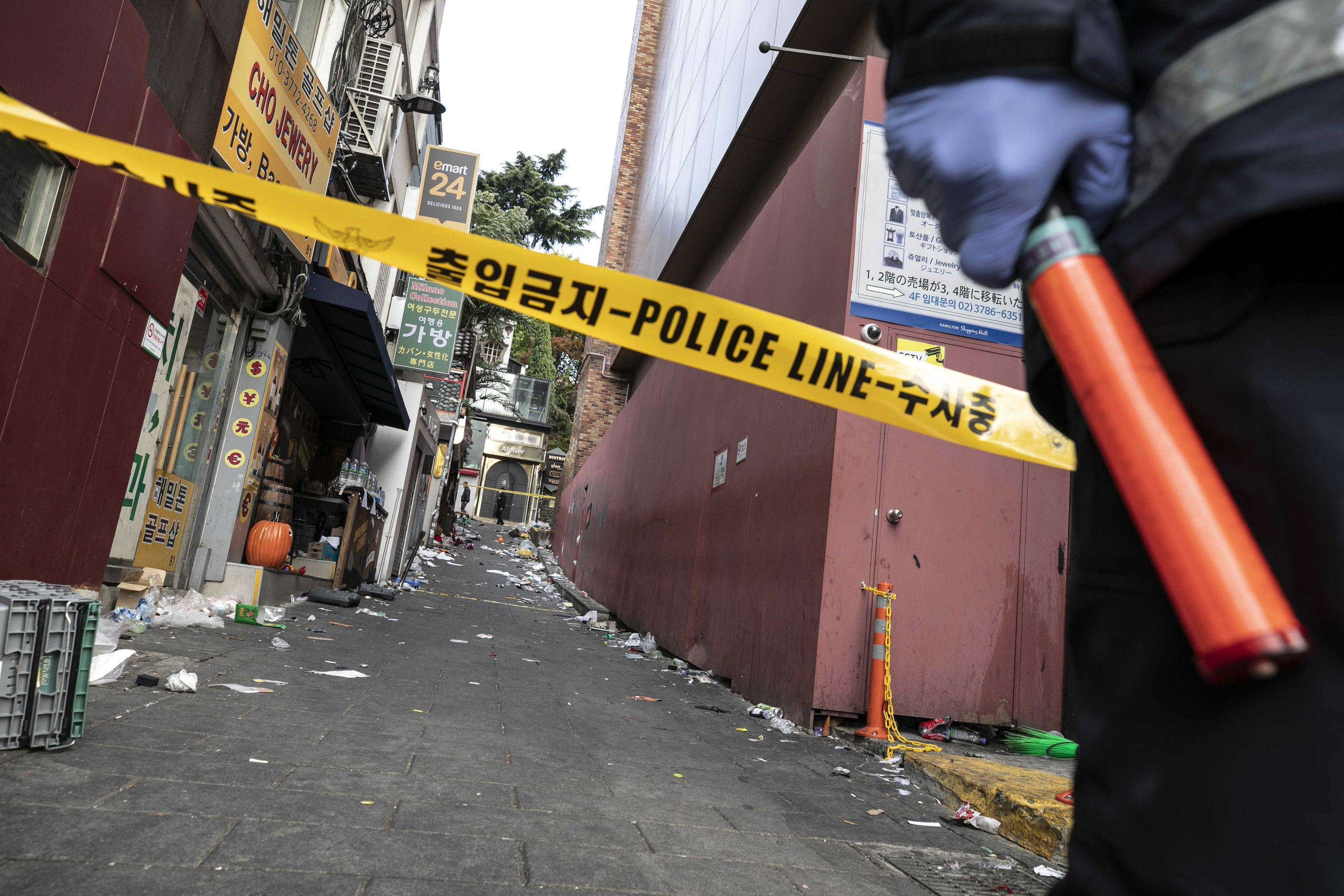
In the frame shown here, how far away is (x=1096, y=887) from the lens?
806mm

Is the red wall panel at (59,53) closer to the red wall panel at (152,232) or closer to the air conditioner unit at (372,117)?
the red wall panel at (152,232)

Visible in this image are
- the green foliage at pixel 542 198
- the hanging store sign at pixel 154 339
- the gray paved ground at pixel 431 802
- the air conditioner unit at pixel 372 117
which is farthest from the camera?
the green foliage at pixel 542 198

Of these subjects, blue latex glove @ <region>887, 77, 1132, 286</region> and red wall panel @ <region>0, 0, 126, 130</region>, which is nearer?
blue latex glove @ <region>887, 77, 1132, 286</region>

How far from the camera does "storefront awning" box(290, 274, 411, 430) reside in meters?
9.17

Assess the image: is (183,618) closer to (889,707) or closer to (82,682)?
(82,682)

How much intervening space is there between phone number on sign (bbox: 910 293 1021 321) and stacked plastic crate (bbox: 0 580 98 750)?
5.26 m

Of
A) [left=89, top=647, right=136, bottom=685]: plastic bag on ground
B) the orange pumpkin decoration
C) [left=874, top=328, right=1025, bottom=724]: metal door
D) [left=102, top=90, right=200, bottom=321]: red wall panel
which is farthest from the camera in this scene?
the orange pumpkin decoration

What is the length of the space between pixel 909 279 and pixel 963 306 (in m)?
0.45

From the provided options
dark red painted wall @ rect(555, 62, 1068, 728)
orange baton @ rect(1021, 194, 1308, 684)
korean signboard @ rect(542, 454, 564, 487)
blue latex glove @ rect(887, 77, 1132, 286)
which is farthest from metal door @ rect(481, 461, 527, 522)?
orange baton @ rect(1021, 194, 1308, 684)

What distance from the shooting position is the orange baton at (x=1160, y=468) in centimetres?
70

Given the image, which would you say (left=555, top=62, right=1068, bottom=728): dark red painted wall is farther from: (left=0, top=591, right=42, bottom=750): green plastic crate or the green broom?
(left=0, top=591, right=42, bottom=750): green plastic crate

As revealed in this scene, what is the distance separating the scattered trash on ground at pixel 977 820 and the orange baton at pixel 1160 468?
316cm

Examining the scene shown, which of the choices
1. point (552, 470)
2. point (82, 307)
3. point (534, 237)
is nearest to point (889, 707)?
point (82, 307)

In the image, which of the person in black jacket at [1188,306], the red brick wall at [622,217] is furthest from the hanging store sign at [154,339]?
the red brick wall at [622,217]
